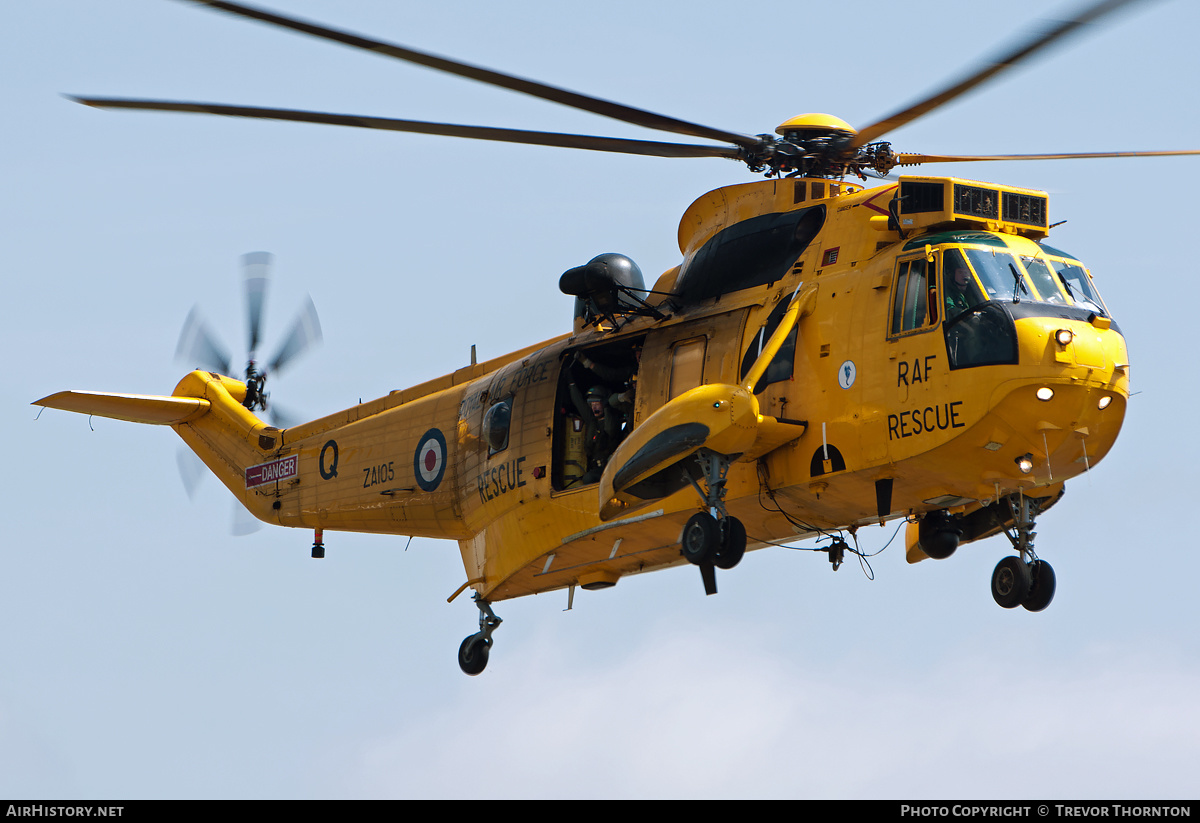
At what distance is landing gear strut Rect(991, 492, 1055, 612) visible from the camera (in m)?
16.8

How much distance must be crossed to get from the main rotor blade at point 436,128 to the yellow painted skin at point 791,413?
169 centimetres

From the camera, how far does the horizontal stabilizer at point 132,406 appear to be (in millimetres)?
24000

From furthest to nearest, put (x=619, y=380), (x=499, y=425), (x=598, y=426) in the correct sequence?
(x=499, y=425)
(x=619, y=380)
(x=598, y=426)

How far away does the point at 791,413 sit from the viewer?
55.0ft

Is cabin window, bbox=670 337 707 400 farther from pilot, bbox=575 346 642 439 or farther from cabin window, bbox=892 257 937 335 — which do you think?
cabin window, bbox=892 257 937 335

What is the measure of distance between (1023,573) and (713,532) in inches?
132

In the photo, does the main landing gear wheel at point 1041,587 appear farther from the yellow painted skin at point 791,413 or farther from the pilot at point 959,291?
the pilot at point 959,291

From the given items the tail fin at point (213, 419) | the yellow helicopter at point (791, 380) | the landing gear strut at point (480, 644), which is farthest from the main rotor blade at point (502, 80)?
the tail fin at point (213, 419)

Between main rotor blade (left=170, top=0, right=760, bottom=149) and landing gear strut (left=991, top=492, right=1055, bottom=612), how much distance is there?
5.01 meters

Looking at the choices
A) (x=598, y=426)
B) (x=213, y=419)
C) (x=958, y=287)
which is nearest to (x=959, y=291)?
(x=958, y=287)

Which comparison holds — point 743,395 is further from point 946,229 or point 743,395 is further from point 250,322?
point 250,322

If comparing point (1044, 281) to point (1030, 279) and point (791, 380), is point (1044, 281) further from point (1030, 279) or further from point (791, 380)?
point (791, 380)

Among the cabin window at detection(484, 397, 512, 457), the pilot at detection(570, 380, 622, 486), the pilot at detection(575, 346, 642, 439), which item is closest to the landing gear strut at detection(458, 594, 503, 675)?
the cabin window at detection(484, 397, 512, 457)
